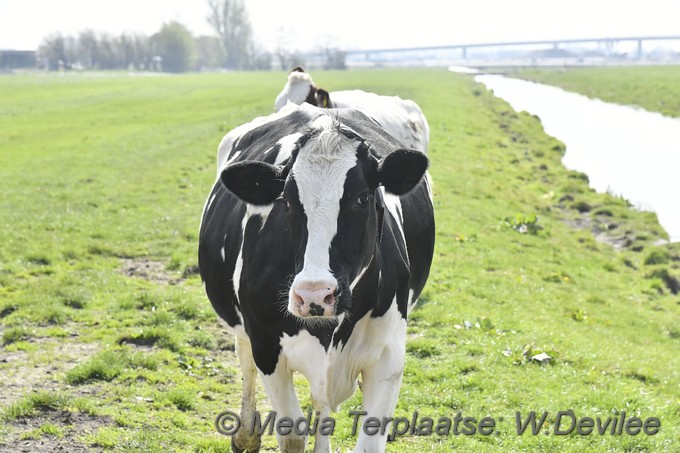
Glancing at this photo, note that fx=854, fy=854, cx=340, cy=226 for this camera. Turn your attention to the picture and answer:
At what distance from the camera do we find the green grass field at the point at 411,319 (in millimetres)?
6441

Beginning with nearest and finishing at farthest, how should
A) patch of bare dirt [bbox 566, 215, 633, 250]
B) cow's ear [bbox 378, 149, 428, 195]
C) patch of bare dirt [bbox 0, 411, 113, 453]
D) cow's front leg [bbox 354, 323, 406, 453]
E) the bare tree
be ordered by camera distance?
cow's ear [bbox 378, 149, 428, 195] → cow's front leg [bbox 354, 323, 406, 453] → patch of bare dirt [bbox 0, 411, 113, 453] → patch of bare dirt [bbox 566, 215, 633, 250] → the bare tree

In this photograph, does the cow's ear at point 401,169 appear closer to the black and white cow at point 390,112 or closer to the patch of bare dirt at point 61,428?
the patch of bare dirt at point 61,428

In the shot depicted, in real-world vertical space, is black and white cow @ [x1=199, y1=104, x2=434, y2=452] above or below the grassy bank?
above

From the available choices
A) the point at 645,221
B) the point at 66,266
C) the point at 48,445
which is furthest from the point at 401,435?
the point at 645,221

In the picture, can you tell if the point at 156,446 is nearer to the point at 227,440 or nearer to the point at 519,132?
the point at 227,440

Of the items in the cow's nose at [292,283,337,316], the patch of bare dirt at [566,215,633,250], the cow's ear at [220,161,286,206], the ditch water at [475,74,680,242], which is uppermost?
the cow's ear at [220,161,286,206]

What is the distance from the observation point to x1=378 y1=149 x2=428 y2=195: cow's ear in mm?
4457

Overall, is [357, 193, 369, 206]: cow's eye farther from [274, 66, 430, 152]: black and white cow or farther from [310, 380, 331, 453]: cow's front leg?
[274, 66, 430, 152]: black and white cow

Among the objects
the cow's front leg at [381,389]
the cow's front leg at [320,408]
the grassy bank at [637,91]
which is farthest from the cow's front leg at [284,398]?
the grassy bank at [637,91]

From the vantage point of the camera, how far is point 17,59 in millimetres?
162750

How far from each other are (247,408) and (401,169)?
8.30 feet

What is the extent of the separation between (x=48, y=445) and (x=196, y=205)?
34.3ft

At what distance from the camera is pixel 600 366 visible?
805 centimetres

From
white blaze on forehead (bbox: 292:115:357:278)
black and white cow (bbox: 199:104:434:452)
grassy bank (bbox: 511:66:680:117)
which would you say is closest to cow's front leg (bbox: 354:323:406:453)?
black and white cow (bbox: 199:104:434:452)
